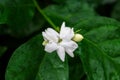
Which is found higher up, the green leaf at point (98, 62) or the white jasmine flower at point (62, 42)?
the white jasmine flower at point (62, 42)

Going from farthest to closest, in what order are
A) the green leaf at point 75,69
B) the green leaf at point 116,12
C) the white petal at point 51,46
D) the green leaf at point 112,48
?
the green leaf at point 116,12 < the green leaf at point 75,69 < the green leaf at point 112,48 < the white petal at point 51,46

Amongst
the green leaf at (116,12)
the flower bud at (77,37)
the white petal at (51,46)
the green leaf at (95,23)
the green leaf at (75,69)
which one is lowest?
the green leaf at (116,12)

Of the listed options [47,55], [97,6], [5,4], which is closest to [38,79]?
[47,55]

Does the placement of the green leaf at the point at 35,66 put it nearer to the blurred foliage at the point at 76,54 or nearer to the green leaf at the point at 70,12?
the blurred foliage at the point at 76,54

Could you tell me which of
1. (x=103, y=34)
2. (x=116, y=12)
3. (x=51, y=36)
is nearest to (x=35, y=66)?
(x=51, y=36)

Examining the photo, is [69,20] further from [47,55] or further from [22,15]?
[47,55]

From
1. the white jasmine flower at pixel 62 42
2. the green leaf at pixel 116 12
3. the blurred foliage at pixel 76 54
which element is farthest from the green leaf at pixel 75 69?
the green leaf at pixel 116 12

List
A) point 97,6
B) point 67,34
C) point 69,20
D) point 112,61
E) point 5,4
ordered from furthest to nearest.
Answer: point 97,6
point 69,20
point 5,4
point 112,61
point 67,34
